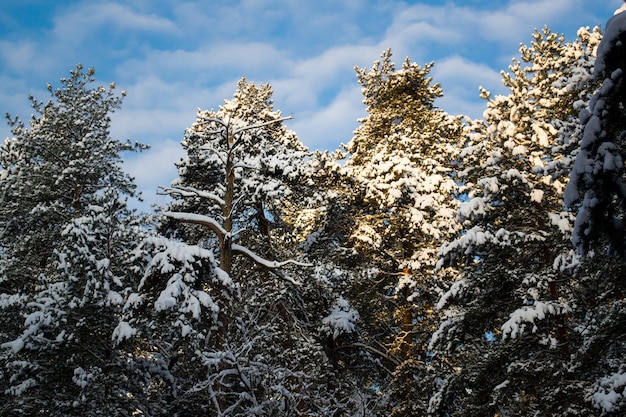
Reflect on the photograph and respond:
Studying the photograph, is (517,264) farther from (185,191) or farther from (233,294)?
(185,191)

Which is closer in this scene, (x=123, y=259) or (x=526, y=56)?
(x=123, y=259)

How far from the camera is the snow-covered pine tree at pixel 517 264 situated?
9406 mm

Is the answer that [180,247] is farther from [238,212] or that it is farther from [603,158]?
[603,158]

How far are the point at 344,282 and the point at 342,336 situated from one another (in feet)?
6.19

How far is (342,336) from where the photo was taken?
16.5m

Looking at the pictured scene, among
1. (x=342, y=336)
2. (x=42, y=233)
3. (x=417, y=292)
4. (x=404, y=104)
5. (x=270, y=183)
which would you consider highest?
(x=404, y=104)

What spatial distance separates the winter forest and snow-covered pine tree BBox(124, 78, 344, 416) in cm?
7

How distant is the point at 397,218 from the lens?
1608 centimetres

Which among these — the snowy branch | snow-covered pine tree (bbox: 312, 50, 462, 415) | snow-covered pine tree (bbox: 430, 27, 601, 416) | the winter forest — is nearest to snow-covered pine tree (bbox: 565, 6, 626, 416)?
the winter forest

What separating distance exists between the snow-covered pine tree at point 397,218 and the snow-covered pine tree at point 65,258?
7391mm

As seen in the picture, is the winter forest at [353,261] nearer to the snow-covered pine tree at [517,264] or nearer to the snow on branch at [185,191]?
the snow-covered pine tree at [517,264]

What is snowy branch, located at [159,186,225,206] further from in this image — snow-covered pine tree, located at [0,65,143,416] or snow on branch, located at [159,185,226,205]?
snow-covered pine tree, located at [0,65,143,416]

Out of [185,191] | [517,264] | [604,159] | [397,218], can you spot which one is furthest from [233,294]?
[604,159]

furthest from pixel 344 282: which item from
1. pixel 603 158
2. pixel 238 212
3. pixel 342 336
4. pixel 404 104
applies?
pixel 603 158
